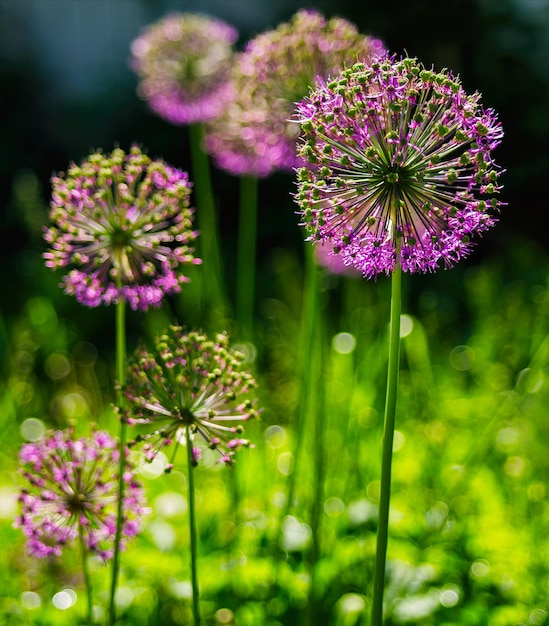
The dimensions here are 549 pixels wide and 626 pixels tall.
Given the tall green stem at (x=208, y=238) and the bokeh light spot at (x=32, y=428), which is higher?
the tall green stem at (x=208, y=238)

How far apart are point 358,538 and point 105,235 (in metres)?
1.78

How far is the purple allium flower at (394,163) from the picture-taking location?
1428mm

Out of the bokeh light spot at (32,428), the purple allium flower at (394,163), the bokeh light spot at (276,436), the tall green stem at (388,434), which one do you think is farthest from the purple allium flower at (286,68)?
the bokeh light spot at (32,428)

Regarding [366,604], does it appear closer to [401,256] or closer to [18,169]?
[401,256]

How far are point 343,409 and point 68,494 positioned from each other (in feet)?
7.44

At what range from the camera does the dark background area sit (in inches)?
325

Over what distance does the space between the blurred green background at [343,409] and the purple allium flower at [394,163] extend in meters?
0.95

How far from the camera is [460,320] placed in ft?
24.8

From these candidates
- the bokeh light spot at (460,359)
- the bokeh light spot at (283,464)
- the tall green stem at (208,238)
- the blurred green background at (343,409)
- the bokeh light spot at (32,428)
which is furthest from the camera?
the bokeh light spot at (460,359)

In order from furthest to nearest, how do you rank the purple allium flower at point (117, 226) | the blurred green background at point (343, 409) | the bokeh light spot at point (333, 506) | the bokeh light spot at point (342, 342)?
the bokeh light spot at point (342, 342), the bokeh light spot at point (333, 506), the blurred green background at point (343, 409), the purple allium flower at point (117, 226)

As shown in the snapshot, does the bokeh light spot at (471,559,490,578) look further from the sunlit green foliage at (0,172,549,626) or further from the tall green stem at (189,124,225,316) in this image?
the tall green stem at (189,124,225,316)

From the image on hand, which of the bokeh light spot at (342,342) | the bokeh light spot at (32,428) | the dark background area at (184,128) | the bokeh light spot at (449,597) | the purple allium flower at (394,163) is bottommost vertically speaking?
the bokeh light spot at (449,597)

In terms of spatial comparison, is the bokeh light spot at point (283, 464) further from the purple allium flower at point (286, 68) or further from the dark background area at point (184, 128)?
the dark background area at point (184, 128)

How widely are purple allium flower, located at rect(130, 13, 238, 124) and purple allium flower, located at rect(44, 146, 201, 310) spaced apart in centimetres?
193
